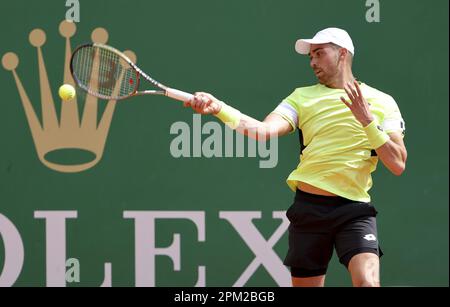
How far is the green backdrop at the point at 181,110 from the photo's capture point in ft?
18.9

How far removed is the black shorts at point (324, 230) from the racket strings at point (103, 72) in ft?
3.23

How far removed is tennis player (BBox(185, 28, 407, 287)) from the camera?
454 cm

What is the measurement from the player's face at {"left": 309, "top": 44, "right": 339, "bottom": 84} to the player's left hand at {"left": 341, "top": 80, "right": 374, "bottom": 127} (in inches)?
13.2

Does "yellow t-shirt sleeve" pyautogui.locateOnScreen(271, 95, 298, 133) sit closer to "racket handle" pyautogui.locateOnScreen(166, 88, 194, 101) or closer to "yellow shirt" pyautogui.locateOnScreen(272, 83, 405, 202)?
"yellow shirt" pyautogui.locateOnScreen(272, 83, 405, 202)

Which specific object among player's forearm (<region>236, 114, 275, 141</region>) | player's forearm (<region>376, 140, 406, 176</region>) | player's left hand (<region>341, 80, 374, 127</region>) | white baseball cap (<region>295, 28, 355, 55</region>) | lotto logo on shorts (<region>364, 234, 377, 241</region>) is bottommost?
lotto logo on shorts (<region>364, 234, 377, 241</region>)

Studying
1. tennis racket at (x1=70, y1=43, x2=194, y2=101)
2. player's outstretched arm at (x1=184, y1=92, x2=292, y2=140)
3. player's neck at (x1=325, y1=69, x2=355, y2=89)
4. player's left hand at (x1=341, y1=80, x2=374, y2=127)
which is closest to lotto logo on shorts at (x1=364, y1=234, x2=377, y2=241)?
player's left hand at (x1=341, y1=80, x2=374, y2=127)

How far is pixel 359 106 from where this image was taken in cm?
440

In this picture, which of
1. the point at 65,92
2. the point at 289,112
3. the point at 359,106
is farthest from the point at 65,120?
the point at 359,106

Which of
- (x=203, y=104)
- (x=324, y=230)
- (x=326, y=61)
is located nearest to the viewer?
(x=203, y=104)

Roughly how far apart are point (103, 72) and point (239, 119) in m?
0.71

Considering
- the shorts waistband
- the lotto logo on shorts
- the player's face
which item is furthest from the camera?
the player's face

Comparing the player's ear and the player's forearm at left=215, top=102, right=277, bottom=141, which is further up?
the player's ear

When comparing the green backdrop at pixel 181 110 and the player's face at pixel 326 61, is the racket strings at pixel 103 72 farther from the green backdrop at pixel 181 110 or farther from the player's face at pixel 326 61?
the green backdrop at pixel 181 110

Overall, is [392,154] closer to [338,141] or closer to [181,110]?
[338,141]
